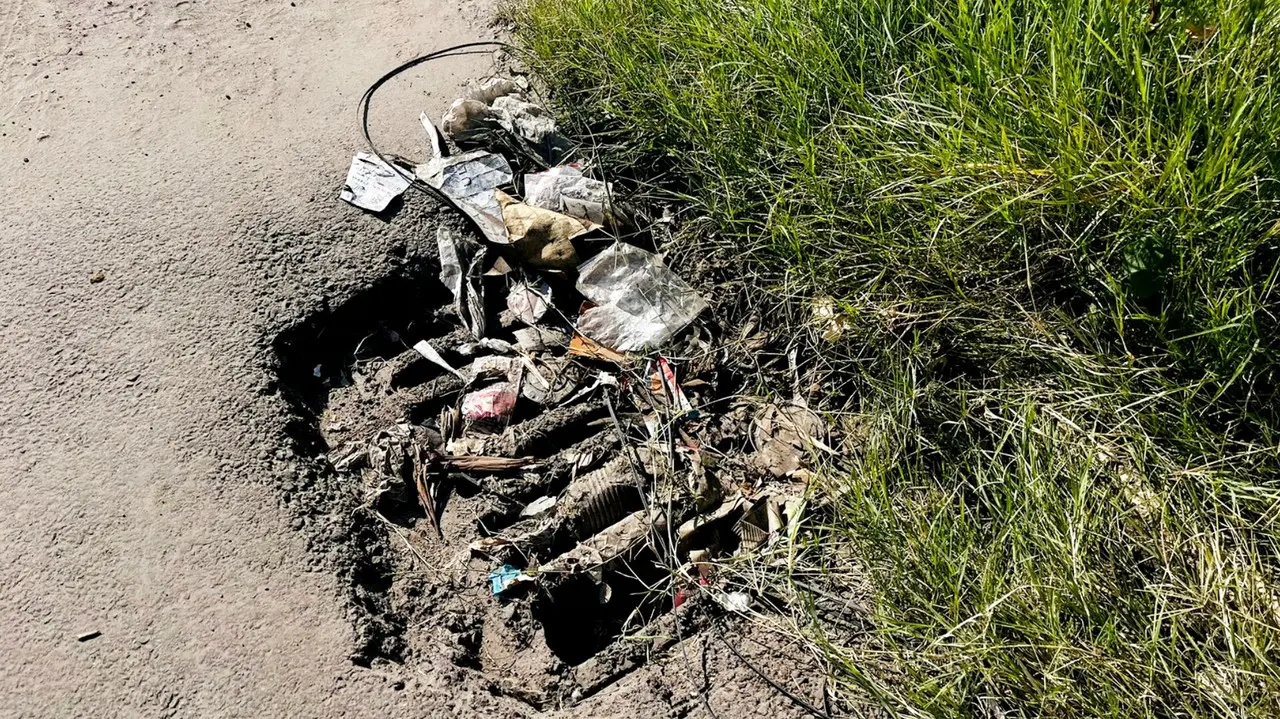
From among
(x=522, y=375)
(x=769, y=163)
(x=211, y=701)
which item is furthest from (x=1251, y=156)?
(x=211, y=701)

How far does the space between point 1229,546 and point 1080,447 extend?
0.32m

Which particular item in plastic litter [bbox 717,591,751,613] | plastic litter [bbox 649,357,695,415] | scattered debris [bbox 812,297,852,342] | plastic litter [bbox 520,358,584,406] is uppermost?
scattered debris [bbox 812,297,852,342]

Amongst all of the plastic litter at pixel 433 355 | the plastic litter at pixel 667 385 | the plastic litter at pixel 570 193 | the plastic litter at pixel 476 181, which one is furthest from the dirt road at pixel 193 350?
the plastic litter at pixel 667 385

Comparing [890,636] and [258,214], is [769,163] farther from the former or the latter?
[258,214]

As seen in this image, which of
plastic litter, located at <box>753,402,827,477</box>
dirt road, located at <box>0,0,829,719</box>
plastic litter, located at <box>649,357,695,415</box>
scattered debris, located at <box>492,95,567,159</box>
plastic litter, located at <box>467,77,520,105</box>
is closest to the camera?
dirt road, located at <box>0,0,829,719</box>

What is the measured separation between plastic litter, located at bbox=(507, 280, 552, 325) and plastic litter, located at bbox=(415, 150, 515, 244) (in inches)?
6.7

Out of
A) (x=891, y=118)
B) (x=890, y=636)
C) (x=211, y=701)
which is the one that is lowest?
(x=890, y=636)

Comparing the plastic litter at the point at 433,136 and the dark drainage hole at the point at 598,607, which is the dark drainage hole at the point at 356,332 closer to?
the plastic litter at the point at 433,136

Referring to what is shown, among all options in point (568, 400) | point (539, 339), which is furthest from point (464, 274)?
point (568, 400)

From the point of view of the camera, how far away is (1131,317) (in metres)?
2.00

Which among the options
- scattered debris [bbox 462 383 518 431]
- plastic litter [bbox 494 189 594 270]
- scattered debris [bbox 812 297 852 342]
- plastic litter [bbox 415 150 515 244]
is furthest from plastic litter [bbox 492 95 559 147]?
scattered debris [bbox 812 297 852 342]

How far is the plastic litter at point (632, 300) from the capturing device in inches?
104

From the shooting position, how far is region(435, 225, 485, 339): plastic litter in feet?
9.00

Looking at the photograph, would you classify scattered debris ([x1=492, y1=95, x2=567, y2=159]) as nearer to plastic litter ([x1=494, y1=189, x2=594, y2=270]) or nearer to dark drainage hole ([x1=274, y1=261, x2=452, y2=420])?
plastic litter ([x1=494, y1=189, x2=594, y2=270])
